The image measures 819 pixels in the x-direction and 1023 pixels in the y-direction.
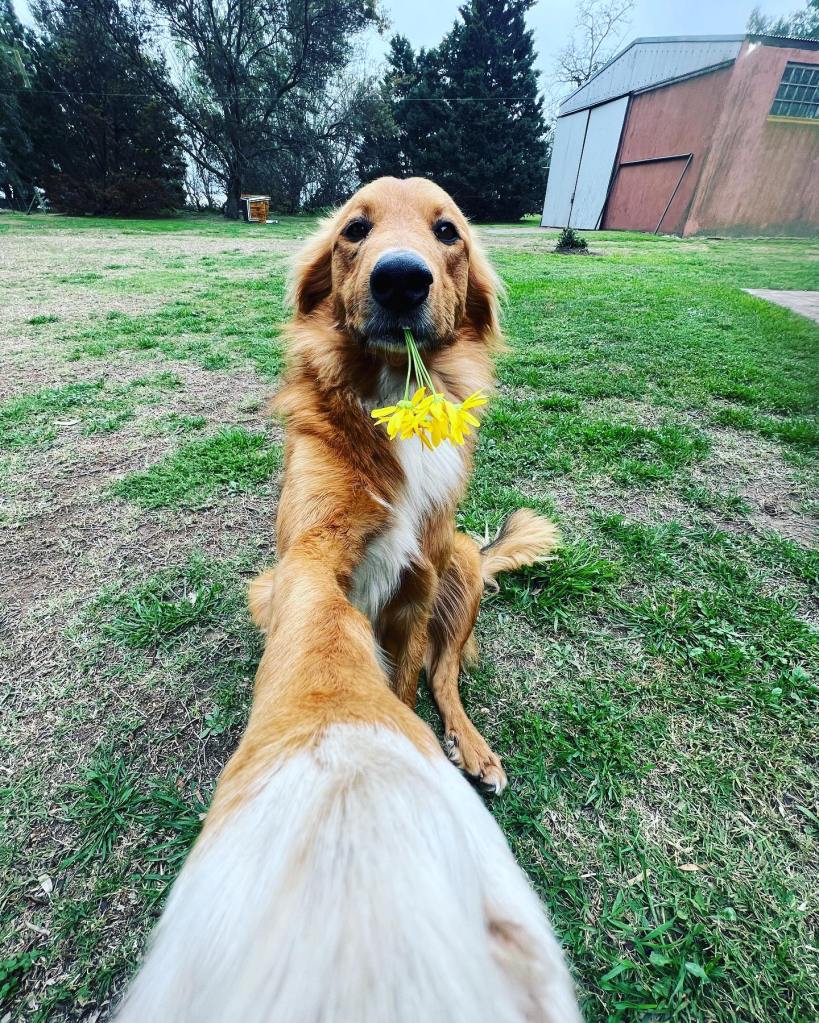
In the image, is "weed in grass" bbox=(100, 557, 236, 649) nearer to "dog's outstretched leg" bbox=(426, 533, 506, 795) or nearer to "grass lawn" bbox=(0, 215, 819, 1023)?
"grass lawn" bbox=(0, 215, 819, 1023)

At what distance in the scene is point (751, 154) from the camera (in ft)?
57.7

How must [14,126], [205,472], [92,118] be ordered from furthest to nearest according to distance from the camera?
[92,118] → [14,126] → [205,472]

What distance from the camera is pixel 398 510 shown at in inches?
73.8

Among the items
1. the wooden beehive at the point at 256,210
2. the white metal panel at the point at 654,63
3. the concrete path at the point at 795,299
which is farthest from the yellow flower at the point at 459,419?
the wooden beehive at the point at 256,210

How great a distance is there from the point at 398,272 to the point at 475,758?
5.82ft

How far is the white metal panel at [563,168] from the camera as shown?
91.0ft

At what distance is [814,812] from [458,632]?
1300 mm

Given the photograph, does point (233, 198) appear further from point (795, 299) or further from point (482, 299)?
point (482, 299)

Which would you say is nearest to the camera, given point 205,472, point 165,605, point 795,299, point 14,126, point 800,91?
point 165,605

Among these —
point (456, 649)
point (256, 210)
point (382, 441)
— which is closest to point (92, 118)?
point (256, 210)

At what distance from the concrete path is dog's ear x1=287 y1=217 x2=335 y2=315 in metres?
7.18

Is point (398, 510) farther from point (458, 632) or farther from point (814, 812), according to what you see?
point (814, 812)

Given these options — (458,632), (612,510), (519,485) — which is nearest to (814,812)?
(458,632)

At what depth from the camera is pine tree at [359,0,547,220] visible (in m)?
28.8
